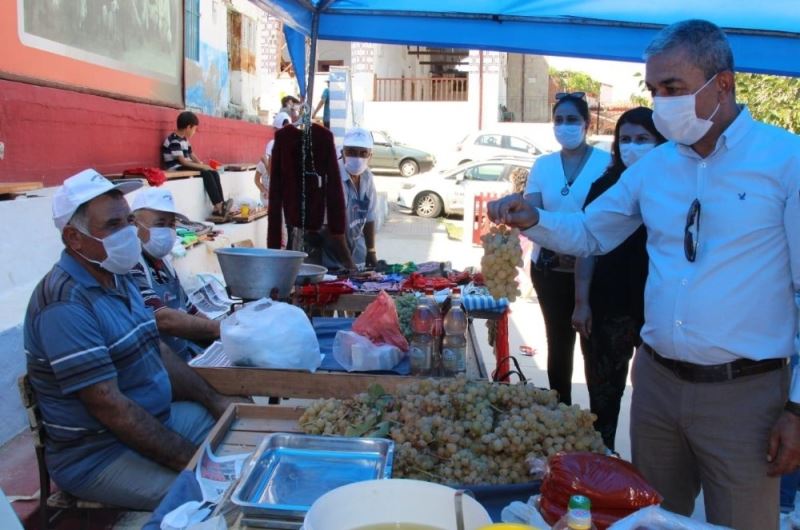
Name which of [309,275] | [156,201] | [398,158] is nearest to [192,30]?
[309,275]

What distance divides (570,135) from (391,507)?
10.1 feet

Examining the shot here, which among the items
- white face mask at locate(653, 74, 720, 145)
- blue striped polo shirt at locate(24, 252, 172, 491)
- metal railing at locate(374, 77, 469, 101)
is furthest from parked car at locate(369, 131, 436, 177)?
white face mask at locate(653, 74, 720, 145)

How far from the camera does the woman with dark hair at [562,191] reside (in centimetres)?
409

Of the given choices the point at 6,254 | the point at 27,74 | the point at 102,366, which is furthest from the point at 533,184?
the point at 27,74

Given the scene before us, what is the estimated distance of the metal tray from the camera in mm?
1674

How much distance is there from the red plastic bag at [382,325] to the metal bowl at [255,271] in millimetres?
538

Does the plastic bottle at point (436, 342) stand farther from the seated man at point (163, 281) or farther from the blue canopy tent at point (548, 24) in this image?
the blue canopy tent at point (548, 24)

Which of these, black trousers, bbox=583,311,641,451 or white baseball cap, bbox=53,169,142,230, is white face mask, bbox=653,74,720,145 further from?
white baseball cap, bbox=53,169,142,230

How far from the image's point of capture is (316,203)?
5.29m

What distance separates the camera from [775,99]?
32.1 ft

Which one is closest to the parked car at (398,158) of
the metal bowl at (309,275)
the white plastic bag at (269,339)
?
the metal bowl at (309,275)

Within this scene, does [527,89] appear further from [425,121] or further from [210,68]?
[210,68]

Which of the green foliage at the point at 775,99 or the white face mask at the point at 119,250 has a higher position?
the green foliage at the point at 775,99

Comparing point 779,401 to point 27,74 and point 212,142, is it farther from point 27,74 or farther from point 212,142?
point 212,142
